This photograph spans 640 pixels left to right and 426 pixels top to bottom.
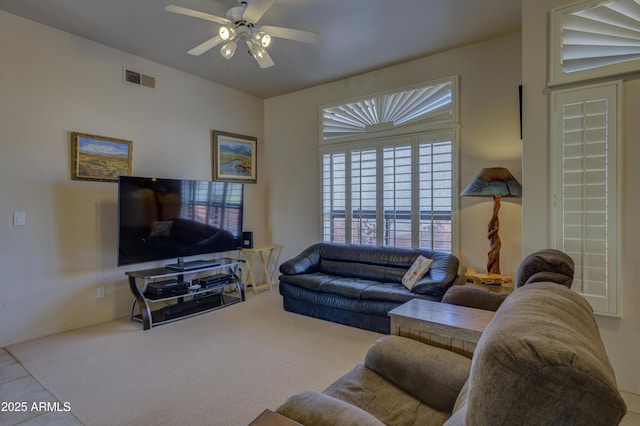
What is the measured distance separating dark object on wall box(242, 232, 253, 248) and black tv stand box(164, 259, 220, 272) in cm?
65

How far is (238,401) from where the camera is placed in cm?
229

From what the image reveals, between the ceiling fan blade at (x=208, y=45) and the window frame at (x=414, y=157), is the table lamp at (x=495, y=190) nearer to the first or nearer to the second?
the window frame at (x=414, y=157)

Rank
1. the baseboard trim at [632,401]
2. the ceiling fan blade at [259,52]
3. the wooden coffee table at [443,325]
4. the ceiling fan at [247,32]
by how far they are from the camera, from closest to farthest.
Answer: the wooden coffee table at [443,325] < the baseboard trim at [632,401] < the ceiling fan at [247,32] < the ceiling fan blade at [259,52]

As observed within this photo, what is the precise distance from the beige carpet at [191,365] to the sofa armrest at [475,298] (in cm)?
98

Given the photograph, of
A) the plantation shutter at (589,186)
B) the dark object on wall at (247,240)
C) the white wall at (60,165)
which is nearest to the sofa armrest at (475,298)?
the plantation shutter at (589,186)

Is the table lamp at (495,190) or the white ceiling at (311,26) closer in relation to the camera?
the white ceiling at (311,26)

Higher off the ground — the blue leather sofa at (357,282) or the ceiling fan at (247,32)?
the ceiling fan at (247,32)

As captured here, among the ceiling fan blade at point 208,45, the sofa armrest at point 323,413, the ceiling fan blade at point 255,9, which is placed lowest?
the sofa armrest at point 323,413

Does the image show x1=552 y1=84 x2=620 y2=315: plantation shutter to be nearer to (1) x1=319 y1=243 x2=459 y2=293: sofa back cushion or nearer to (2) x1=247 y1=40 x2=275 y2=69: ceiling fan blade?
(1) x1=319 y1=243 x2=459 y2=293: sofa back cushion

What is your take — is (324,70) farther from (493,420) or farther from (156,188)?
(493,420)

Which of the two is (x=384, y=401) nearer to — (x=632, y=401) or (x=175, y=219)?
(x=632, y=401)

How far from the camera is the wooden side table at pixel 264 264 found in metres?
5.10

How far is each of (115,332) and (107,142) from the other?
6.92ft

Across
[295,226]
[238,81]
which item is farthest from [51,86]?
[295,226]
